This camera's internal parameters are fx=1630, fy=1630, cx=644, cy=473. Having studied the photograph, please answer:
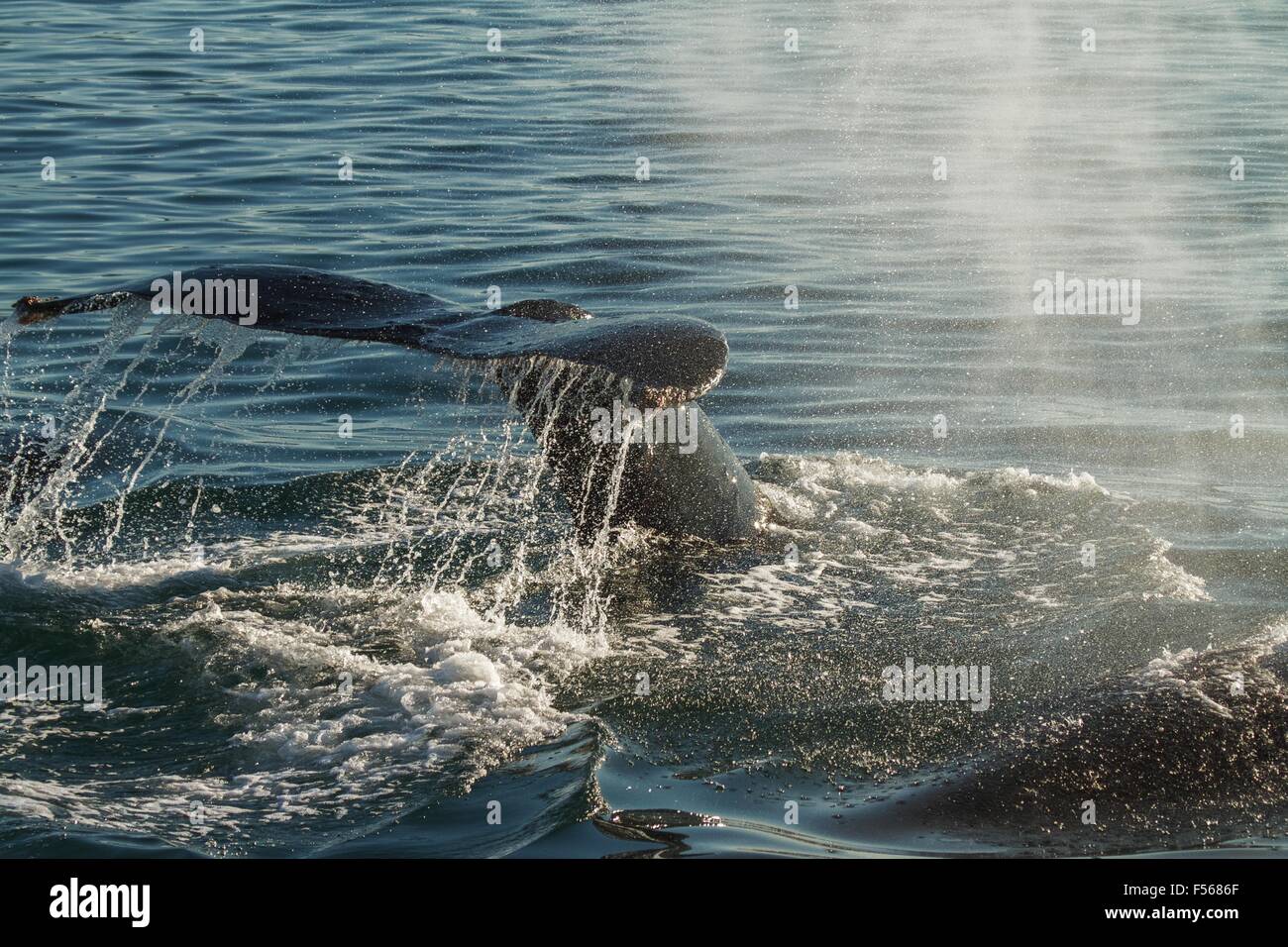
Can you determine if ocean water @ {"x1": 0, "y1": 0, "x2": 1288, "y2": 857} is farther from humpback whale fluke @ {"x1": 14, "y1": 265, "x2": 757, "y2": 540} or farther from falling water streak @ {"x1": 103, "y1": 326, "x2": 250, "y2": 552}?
humpback whale fluke @ {"x1": 14, "y1": 265, "x2": 757, "y2": 540}

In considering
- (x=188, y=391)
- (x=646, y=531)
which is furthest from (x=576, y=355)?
(x=646, y=531)

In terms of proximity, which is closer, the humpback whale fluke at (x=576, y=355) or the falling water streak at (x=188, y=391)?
the humpback whale fluke at (x=576, y=355)

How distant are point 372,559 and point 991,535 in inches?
115

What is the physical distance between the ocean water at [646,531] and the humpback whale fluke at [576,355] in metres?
0.17

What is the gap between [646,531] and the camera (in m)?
7.22

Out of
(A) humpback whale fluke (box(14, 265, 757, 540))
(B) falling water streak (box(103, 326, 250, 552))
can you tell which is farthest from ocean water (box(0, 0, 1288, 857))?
(A) humpback whale fluke (box(14, 265, 757, 540))

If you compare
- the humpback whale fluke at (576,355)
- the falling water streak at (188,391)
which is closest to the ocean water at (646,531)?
the falling water streak at (188,391)

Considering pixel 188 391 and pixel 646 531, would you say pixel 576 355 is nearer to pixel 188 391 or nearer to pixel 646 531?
pixel 188 391

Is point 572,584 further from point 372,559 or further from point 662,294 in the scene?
point 662,294

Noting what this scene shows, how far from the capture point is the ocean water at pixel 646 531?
502 centimetres

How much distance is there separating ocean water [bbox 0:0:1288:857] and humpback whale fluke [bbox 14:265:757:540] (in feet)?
0.54

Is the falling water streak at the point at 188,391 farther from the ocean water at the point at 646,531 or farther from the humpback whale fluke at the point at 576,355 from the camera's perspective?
the humpback whale fluke at the point at 576,355

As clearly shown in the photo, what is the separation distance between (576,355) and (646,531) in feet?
8.06

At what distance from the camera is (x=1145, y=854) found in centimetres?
449
